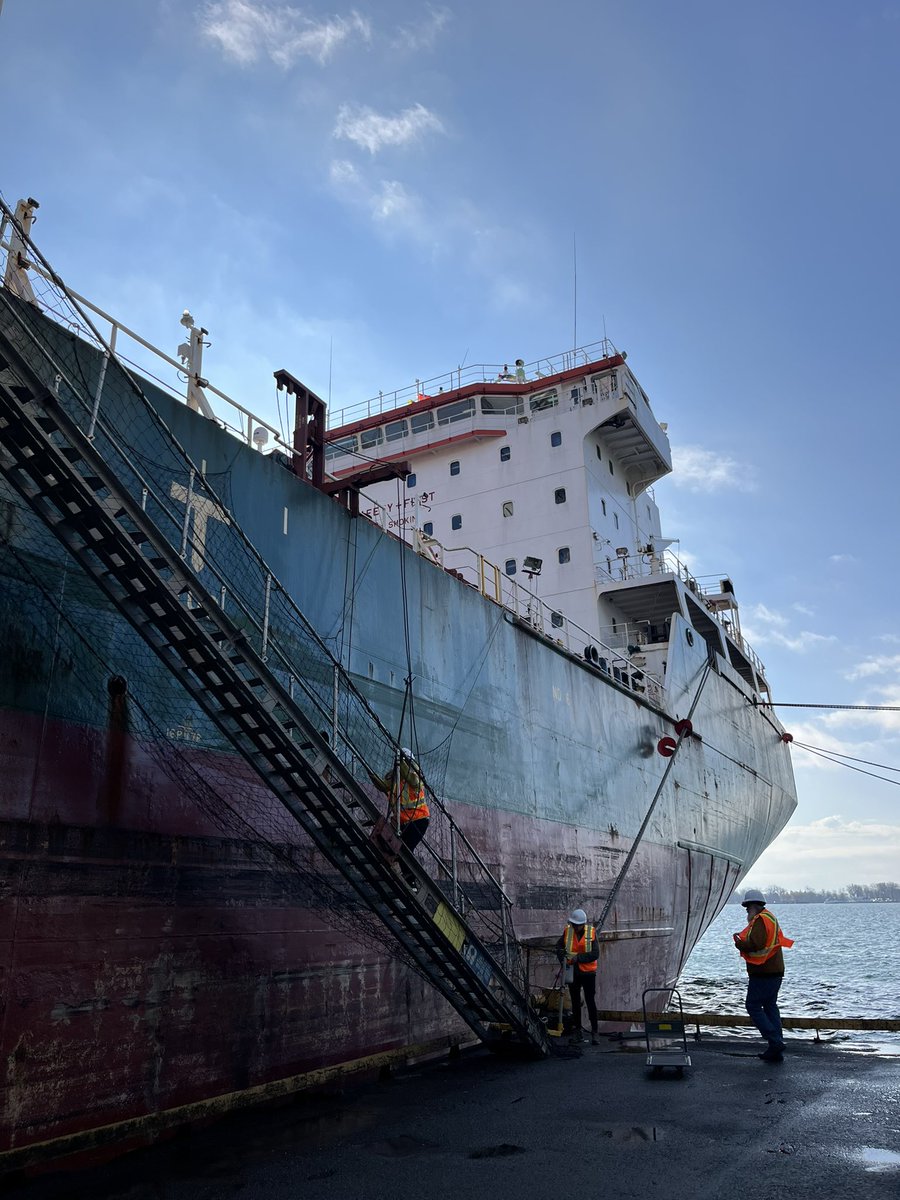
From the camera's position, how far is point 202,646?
6402 millimetres

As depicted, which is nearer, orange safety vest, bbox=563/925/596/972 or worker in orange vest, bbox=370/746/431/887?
worker in orange vest, bbox=370/746/431/887

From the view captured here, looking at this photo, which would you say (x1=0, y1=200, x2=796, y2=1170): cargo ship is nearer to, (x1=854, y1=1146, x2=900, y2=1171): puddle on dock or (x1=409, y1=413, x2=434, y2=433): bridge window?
(x1=854, y1=1146, x2=900, y2=1171): puddle on dock

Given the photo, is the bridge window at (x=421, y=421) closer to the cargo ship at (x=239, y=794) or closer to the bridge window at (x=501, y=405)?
the bridge window at (x=501, y=405)

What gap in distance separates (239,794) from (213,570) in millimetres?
2486

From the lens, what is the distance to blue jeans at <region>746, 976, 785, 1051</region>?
8.91m

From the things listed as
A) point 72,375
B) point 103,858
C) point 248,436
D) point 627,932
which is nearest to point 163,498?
point 72,375

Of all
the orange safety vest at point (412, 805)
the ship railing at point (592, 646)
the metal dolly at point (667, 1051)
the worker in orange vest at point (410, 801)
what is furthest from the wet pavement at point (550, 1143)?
the ship railing at point (592, 646)

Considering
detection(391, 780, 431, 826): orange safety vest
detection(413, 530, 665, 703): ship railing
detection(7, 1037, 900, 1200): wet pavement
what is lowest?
detection(7, 1037, 900, 1200): wet pavement

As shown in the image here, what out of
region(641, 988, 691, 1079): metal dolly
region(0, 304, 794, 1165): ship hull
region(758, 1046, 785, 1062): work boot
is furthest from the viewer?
region(758, 1046, 785, 1062): work boot

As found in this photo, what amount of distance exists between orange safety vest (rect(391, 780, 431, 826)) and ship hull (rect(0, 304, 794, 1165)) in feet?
3.39

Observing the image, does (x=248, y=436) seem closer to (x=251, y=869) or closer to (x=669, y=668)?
(x=251, y=869)

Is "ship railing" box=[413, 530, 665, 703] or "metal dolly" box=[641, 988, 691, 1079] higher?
"ship railing" box=[413, 530, 665, 703]

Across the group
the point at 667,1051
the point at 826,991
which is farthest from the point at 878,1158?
the point at 826,991

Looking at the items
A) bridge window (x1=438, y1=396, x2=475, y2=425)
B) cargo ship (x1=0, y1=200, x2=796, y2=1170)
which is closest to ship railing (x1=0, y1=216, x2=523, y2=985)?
cargo ship (x1=0, y1=200, x2=796, y2=1170)
